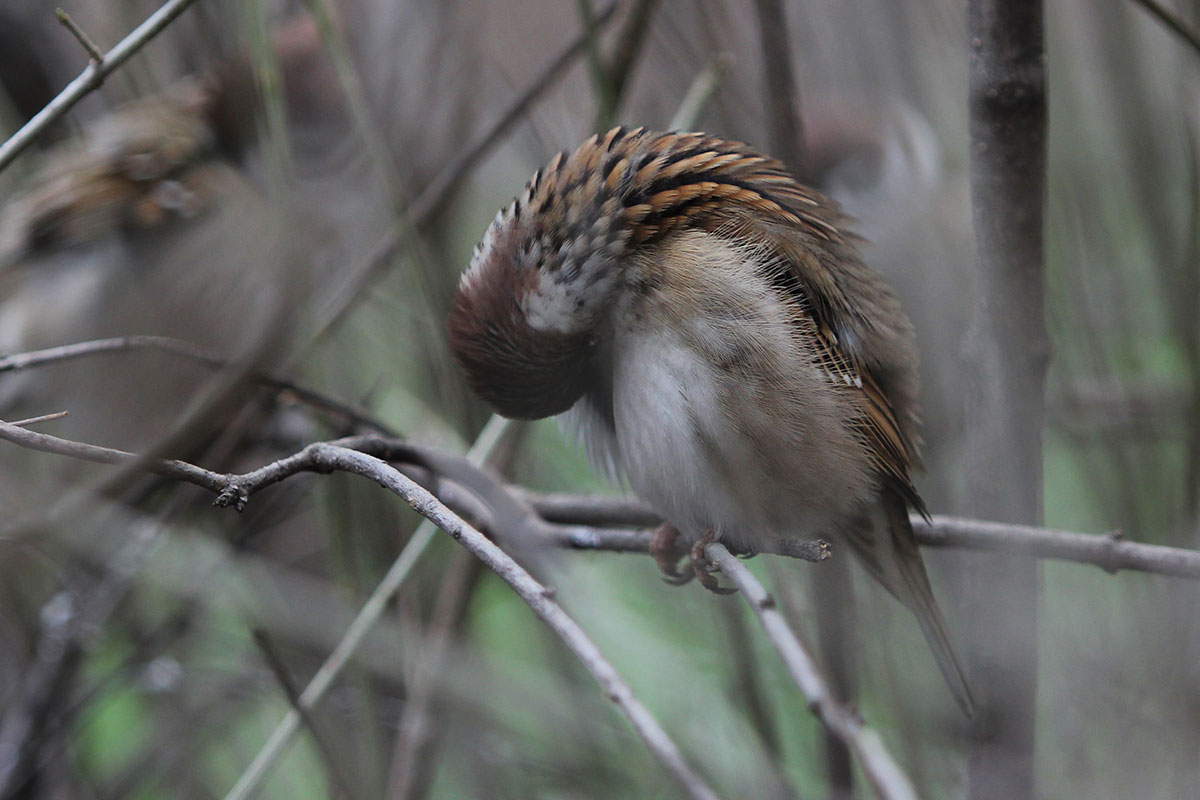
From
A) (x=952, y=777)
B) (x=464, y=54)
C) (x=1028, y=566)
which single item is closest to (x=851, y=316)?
(x=1028, y=566)

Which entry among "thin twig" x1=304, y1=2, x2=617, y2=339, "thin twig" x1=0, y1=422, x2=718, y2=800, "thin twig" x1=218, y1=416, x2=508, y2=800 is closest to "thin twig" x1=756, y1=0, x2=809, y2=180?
"thin twig" x1=304, y1=2, x2=617, y2=339

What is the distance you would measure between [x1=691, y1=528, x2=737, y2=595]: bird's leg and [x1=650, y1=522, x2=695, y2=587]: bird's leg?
0.14 meters

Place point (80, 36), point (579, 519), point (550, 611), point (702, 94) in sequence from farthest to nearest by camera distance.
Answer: point (702, 94), point (579, 519), point (80, 36), point (550, 611)

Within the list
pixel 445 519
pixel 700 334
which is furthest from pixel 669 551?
pixel 445 519

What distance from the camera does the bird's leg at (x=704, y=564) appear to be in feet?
5.69

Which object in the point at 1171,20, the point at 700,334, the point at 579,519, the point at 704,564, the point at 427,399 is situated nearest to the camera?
the point at 1171,20

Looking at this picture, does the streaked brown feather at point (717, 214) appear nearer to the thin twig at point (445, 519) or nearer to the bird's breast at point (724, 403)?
the bird's breast at point (724, 403)

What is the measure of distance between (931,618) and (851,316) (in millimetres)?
544

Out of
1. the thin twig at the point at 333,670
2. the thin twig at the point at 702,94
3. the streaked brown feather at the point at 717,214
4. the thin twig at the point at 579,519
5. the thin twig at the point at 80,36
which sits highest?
the thin twig at the point at 80,36

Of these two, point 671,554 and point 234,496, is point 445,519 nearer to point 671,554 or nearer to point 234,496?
point 234,496

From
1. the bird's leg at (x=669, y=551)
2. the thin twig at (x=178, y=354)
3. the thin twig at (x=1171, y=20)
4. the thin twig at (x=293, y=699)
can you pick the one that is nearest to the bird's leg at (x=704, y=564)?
the bird's leg at (x=669, y=551)

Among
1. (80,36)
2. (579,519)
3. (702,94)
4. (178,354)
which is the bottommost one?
(579,519)

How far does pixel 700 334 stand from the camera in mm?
1598

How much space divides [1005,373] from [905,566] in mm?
447
